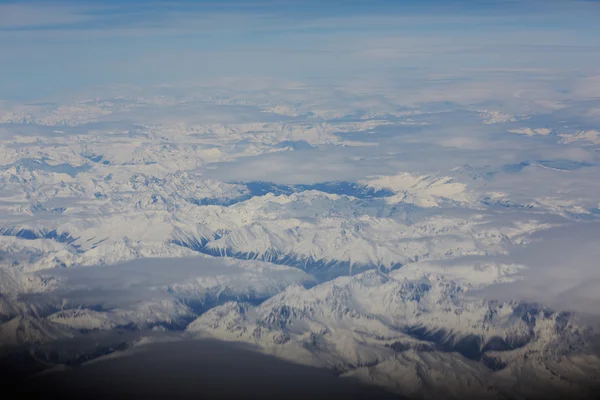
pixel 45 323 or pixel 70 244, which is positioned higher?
pixel 45 323

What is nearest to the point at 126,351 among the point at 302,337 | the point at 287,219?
the point at 302,337

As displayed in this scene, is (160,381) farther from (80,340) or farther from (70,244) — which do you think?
(70,244)

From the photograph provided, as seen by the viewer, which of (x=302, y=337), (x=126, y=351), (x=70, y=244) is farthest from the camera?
(x=70, y=244)

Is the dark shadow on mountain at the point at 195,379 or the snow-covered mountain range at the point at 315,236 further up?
the dark shadow on mountain at the point at 195,379

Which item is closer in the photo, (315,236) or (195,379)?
(195,379)

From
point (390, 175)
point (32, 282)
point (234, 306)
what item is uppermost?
point (32, 282)

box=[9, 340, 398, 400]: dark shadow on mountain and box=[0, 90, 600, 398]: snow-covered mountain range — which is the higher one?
box=[9, 340, 398, 400]: dark shadow on mountain

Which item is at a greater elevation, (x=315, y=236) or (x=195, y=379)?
(x=195, y=379)

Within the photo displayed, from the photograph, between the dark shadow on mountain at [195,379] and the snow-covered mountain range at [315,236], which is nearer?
the dark shadow on mountain at [195,379]

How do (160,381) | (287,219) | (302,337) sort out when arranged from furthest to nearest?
(287,219) → (302,337) → (160,381)

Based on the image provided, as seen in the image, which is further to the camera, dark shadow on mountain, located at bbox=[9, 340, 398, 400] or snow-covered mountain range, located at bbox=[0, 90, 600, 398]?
snow-covered mountain range, located at bbox=[0, 90, 600, 398]

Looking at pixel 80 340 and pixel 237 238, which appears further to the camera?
pixel 237 238
